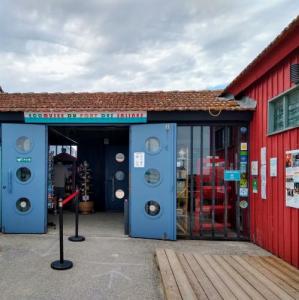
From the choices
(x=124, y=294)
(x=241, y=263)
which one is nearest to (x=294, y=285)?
(x=241, y=263)

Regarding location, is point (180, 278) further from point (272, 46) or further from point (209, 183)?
point (272, 46)

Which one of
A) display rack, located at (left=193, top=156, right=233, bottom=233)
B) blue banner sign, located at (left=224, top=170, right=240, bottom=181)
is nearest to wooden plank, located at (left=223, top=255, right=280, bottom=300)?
display rack, located at (left=193, top=156, right=233, bottom=233)

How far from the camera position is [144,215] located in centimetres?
741

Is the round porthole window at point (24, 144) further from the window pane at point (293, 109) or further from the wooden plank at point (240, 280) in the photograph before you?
the window pane at point (293, 109)

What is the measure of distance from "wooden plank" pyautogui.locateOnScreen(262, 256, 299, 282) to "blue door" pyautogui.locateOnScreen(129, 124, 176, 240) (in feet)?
7.57

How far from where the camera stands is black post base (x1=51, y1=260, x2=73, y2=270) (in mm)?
5176

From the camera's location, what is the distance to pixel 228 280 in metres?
4.38

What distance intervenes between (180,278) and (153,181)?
3178 millimetres

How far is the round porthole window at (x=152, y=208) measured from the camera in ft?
24.3

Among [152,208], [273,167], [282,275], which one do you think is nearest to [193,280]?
[282,275]

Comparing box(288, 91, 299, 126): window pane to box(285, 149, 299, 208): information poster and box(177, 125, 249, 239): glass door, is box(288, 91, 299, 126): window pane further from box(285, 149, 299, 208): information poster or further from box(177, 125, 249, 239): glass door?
box(177, 125, 249, 239): glass door

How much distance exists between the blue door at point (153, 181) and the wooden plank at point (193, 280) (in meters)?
1.82

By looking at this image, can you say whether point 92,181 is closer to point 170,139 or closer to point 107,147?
point 107,147

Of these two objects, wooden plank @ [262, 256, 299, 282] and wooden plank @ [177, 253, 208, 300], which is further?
wooden plank @ [262, 256, 299, 282]
